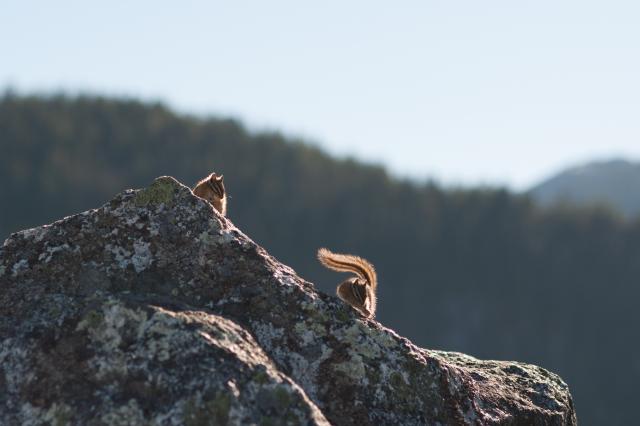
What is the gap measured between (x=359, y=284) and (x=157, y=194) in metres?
2.89

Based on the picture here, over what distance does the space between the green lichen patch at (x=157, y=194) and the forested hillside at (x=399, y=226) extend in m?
102

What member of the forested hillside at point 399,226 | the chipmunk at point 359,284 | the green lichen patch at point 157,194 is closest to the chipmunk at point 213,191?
the chipmunk at point 359,284

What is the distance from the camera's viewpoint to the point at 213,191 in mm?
9055

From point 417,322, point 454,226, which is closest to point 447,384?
point 417,322

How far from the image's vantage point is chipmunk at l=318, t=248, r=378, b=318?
7.88m

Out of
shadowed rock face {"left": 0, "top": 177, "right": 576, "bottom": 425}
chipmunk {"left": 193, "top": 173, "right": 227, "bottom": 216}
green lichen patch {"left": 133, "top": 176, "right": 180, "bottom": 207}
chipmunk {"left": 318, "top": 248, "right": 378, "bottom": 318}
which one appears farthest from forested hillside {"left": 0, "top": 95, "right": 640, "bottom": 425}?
shadowed rock face {"left": 0, "top": 177, "right": 576, "bottom": 425}

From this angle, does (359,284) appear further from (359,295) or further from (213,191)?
(213,191)

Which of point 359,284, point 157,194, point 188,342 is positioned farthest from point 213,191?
point 188,342

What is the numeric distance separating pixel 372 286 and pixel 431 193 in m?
118

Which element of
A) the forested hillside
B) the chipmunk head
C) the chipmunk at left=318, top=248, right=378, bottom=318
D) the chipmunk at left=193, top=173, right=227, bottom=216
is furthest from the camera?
the forested hillside

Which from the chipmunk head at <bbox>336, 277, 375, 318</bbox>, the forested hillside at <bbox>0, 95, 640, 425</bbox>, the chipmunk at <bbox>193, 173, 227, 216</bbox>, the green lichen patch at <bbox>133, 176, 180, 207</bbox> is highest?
the green lichen patch at <bbox>133, 176, 180, 207</bbox>

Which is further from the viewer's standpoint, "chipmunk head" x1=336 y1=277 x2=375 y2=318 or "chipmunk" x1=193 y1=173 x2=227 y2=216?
"chipmunk" x1=193 y1=173 x2=227 y2=216

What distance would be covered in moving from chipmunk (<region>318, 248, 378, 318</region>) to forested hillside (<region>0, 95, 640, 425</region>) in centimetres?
9905

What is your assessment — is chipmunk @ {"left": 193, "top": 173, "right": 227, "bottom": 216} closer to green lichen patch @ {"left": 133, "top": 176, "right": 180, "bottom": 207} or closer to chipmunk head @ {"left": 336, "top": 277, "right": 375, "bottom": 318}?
chipmunk head @ {"left": 336, "top": 277, "right": 375, "bottom": 318}
